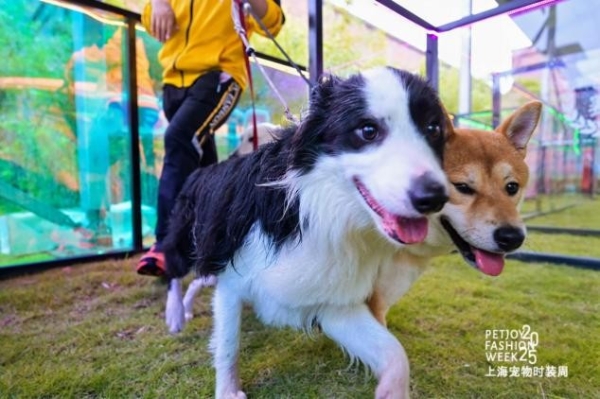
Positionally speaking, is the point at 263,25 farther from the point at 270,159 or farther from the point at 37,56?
the point at 37,56

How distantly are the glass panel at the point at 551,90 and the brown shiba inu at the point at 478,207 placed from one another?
4.98 ft

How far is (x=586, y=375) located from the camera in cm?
138

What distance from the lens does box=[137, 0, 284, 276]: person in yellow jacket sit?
6.36 ft

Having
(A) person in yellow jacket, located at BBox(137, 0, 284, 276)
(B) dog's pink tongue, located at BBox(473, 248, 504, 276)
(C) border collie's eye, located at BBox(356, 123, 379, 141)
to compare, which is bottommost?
(B) dog's pink tongue, located at BBox(473, 248, 504, 276)


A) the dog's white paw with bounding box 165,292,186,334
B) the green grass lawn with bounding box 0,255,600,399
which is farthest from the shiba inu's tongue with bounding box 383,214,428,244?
the dog's white paw with bounding box 165,292,186,334

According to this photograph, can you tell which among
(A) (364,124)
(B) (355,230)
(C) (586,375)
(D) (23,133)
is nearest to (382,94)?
(A) (364,124)

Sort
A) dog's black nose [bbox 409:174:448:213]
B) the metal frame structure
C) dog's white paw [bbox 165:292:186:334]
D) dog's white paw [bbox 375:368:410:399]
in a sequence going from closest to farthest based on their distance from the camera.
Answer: dog's black nose [bbox 409:174:448:213]
dog's white paw [bbox 375:368:410:399]
dog's white paw [bbox 165:292:186:334]
the metal frame structure

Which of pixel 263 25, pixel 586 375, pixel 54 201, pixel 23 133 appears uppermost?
pixel 263 25

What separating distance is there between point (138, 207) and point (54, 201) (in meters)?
0.57

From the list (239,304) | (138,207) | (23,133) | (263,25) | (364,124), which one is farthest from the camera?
(138,207)

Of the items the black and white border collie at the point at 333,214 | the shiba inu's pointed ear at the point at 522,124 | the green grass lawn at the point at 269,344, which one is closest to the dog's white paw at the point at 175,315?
the green grass lawn at the point at 269,344

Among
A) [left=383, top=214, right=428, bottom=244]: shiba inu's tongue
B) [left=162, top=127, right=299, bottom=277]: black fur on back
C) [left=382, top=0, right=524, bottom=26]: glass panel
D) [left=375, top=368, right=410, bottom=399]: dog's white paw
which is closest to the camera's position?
[left=383, top=214, right=428, bottom=244]: shiba inu's tongue

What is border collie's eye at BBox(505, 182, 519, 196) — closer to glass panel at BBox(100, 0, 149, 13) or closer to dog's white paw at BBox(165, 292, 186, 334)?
dog's white paw at BBox(165, 292, 186, 334)

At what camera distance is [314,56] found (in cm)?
212
